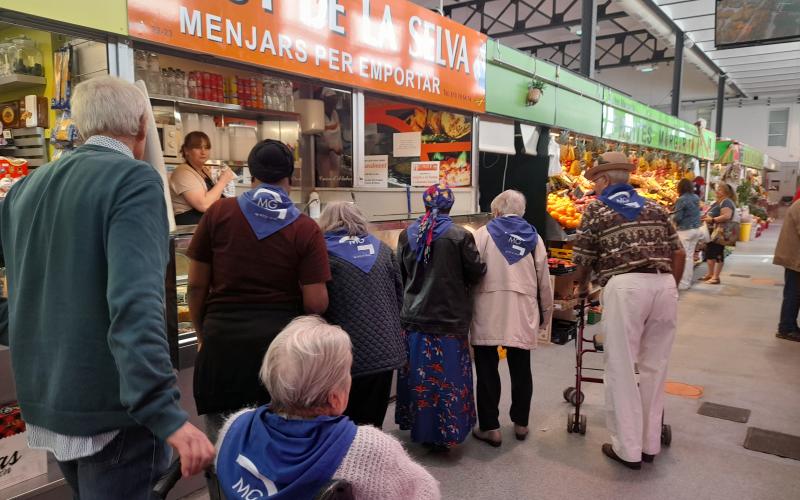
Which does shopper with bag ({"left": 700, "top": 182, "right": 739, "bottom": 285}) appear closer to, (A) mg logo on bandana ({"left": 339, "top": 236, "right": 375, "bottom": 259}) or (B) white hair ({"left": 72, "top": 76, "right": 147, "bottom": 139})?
(A) mg logo on bandana ({"left": 339, "top": 236, "right": 375, "bottom": 259})

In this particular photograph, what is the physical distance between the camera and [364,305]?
2736 mm

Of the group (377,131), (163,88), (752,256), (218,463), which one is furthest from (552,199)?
(752,256)

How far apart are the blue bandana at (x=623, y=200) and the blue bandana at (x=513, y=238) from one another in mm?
546

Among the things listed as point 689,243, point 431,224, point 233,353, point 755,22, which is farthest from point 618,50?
point 233,353

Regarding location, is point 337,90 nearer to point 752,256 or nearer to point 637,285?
point 637,285

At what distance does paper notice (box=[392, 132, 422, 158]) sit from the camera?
547 cm

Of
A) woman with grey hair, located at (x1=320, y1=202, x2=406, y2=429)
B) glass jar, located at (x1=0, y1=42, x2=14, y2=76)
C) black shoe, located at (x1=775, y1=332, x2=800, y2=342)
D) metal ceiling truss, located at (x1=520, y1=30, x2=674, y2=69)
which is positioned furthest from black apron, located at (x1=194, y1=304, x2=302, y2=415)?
metal ceiling truss, located at (x1=520, y1=30, x2=674, y2=69)

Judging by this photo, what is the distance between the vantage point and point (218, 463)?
4.71 ft

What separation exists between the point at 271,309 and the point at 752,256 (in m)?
14.7

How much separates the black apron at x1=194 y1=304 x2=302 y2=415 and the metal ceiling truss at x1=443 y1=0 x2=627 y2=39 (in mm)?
12334

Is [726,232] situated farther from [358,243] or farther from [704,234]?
[358,243]

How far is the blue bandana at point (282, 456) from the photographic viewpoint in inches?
52.9

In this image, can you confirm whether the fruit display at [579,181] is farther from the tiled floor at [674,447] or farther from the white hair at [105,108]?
the white hair at [105,108]

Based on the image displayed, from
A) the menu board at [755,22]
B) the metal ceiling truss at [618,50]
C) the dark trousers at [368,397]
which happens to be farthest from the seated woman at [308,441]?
the metal ceiling truss at [618,50]
